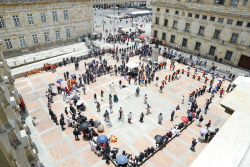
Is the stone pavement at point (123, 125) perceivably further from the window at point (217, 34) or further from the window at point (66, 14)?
the window at point (66, 14)

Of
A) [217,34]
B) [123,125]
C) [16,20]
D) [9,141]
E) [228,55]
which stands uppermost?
[9,141]

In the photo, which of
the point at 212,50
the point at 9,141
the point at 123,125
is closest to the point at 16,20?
the point at 123,125

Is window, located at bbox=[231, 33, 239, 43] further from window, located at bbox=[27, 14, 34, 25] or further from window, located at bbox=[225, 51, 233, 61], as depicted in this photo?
window, located at bbox=[27, 14, 34, 25]

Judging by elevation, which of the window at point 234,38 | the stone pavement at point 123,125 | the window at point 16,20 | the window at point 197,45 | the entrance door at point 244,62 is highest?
the window at point 16,20

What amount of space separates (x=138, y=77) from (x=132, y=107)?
26.4ft

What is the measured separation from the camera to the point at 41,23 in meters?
34.6

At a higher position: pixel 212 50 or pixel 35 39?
pixel 35 39

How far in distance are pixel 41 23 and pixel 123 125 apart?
29.1 m

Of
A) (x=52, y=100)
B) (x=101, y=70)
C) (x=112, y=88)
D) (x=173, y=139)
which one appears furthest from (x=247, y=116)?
(x=101, y=70)

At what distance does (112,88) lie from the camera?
23344mm

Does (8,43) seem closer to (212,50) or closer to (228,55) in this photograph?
(212,50)

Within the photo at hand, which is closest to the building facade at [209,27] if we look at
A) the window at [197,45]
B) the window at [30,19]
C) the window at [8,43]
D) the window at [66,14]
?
the window at [197,45]

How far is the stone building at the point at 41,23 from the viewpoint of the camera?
101 feet

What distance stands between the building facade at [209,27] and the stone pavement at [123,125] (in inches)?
342
